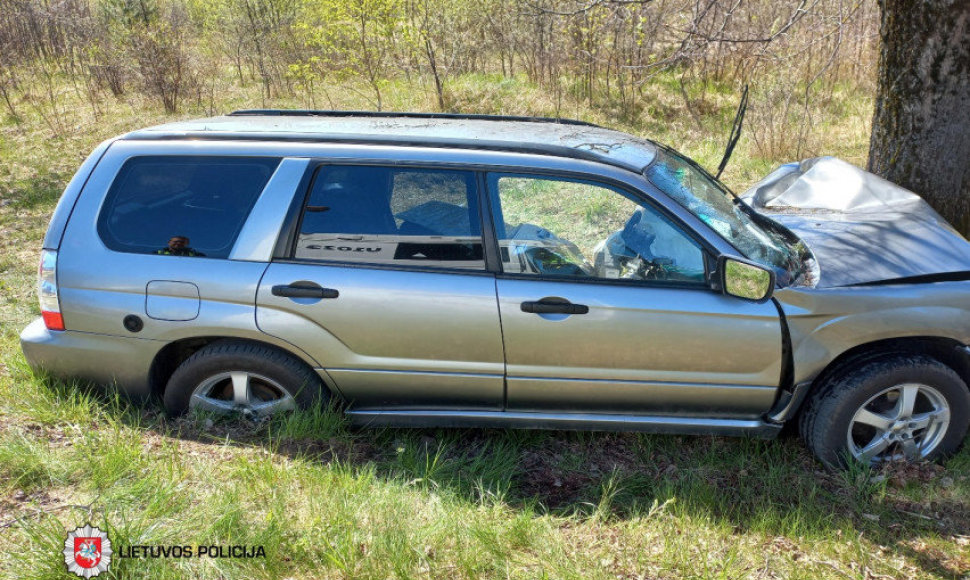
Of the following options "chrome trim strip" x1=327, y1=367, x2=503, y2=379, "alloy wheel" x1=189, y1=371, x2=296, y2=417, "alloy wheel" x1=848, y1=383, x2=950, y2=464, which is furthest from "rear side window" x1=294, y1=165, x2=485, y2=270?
"alloy wheel" x1=848, y1=383, x2=950, y2=464

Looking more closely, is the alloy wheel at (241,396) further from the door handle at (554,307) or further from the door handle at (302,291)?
the door handle at (554,307)

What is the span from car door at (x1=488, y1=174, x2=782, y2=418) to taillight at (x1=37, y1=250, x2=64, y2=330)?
2.23 m

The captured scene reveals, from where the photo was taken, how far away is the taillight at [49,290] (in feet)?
12.0

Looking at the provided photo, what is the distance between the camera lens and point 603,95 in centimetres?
1219

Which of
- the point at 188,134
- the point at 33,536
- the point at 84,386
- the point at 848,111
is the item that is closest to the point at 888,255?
the point at 188,134

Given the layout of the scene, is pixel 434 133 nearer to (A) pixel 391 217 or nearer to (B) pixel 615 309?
(A) pixel 391 217

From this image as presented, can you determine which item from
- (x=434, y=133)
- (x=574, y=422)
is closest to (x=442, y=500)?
(x=574, y=422)

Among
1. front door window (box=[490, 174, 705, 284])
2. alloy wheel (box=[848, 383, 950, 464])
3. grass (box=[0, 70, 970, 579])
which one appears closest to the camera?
grass (box=[0, 70, 970, 579])

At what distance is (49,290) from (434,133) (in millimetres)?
2118

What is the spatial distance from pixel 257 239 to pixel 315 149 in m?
0.53

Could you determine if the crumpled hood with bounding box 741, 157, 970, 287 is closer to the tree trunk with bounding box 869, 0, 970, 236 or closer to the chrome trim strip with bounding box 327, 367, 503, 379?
the tree trunk with bounding box 869, 0, 970, 236

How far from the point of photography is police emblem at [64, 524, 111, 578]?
2621 millimetres

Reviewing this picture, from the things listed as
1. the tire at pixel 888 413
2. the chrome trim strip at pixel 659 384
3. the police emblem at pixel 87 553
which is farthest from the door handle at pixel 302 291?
the tire at pixel 888 413

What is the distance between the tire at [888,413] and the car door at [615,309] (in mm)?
301
